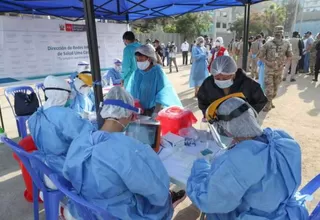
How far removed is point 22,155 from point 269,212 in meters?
1.57

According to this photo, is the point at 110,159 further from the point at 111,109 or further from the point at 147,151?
the point at 111,109

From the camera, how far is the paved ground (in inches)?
99.8

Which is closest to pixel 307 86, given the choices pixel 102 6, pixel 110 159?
pixel 102 6

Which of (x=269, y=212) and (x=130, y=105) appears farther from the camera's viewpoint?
(x=130, y=105)

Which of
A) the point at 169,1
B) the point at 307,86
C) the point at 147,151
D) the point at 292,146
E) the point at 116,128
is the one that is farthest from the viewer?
the point at 307,86

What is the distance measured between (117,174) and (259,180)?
64 centimetres

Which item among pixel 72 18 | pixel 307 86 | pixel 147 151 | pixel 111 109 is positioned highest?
pixel 72 18

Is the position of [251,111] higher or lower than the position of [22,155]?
higher

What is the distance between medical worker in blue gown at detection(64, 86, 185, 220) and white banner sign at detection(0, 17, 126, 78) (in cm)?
345

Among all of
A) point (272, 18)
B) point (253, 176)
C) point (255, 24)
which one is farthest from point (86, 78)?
point (272, 18)

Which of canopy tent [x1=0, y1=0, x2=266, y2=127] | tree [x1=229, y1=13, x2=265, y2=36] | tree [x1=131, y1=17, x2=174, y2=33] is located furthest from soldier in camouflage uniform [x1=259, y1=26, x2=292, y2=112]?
tree [x1=229, y1=13, x2=265, y2=36]

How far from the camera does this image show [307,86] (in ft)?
25.1

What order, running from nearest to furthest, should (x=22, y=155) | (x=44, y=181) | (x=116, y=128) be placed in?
(x=116, y=128) → (x=22, y=155) → (x=44, y=181)

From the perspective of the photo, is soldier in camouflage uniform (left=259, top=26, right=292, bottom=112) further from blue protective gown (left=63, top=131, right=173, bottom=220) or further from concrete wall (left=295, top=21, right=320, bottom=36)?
concrete wall (left=295, top=21, right=320, bottom=36)
